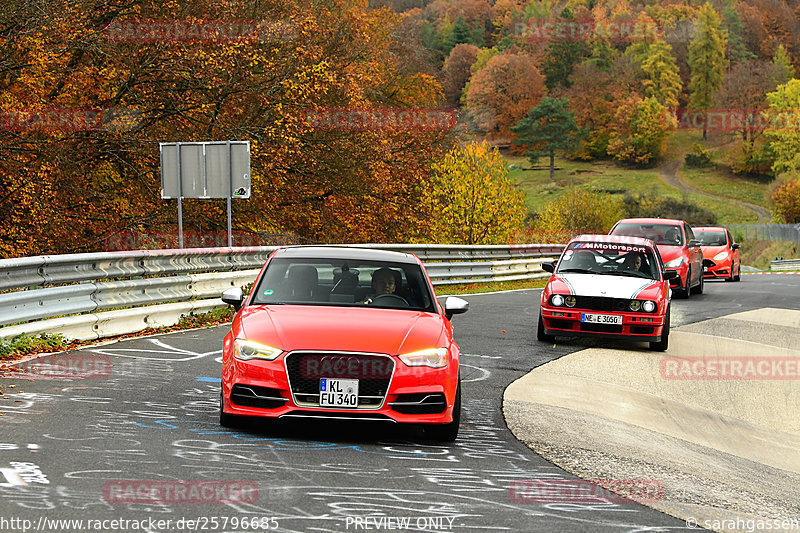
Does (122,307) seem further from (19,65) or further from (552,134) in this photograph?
(552,134)

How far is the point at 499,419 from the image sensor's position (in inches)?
328

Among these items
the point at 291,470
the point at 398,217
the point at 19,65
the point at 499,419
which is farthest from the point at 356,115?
the point at 291,470

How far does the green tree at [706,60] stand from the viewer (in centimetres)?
16662

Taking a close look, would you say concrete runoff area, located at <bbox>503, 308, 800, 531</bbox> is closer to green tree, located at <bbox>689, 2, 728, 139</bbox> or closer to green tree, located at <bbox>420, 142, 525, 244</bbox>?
green tree, located at <bbox>420, 142, 525, 244</bbox>

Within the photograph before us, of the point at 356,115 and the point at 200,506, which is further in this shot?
the point at 356,115

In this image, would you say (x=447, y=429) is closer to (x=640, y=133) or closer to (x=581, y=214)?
(x=581, y=214)

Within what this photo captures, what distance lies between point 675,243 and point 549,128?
396ft

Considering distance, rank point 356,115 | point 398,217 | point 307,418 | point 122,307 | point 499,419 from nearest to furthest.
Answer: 1. point 307,418
2. point 499,419
3. point 122,307
4. point 356,115
5. point 398,217

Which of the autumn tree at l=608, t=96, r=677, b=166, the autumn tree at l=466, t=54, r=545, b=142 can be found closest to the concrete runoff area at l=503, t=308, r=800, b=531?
the autumn tree at l=466, t=54, r=545, b=142

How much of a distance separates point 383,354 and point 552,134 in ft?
448

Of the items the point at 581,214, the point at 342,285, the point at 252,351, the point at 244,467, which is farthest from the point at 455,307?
the point at 581,214

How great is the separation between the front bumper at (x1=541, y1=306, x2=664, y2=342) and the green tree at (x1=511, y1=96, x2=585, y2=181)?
127m

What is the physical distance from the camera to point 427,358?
22.8ft

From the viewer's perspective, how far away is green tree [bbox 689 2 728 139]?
167m
